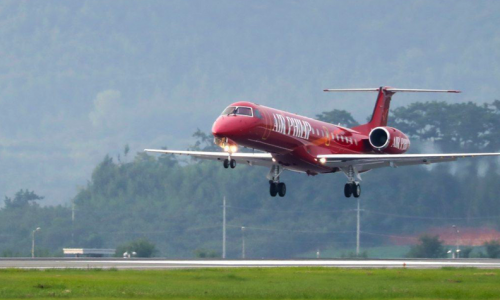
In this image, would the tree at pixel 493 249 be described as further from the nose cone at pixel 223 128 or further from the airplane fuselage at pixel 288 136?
the nose cone at pixel 223 128

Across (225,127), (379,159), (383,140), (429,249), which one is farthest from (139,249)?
(225,127)

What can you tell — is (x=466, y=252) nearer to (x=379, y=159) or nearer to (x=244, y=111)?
(x=379, y=159)

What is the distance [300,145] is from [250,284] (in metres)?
15.0

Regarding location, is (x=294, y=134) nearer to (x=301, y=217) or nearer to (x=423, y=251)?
(x=423, y=251)

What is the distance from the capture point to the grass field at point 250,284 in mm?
31453

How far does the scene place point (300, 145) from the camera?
162 ft

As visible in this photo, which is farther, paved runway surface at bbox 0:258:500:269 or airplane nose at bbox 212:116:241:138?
paved runway surface at bbox 0:258:500:269

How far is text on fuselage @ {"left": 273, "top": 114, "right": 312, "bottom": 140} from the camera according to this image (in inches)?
1868

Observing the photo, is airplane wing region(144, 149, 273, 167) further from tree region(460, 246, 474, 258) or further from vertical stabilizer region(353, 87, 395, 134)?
tree region(460, 246, 474, 258)

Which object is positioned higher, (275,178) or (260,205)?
(260,205)

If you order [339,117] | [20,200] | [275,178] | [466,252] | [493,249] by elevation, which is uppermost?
[339,117]

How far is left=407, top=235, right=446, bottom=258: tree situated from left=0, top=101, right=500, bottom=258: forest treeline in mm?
15126

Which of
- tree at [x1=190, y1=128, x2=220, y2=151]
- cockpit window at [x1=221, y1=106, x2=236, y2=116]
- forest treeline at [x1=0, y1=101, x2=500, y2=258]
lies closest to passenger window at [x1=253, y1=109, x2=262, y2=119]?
cockpit window at [x1=221, y1=106, x2=236, y2=116]

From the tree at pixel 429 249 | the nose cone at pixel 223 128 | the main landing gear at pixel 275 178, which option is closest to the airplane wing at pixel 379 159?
the main landing gear at pixel 275 178
